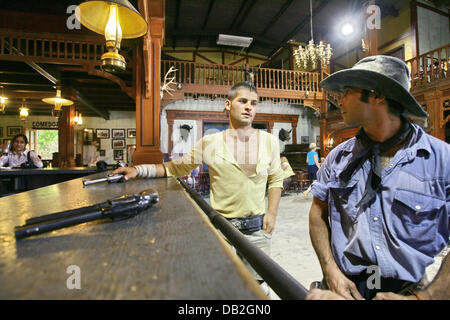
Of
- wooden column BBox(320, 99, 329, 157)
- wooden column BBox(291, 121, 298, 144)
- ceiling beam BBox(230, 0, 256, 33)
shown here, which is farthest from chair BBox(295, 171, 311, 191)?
ceiling beam BBox(230, 0, 256, 33)

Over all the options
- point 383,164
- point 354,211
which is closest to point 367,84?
point 383,164

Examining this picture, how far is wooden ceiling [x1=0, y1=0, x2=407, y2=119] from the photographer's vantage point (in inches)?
202

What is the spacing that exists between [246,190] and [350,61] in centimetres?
1377

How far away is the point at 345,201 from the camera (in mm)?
1145

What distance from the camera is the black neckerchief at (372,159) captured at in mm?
1049

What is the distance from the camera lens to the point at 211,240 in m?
0.49

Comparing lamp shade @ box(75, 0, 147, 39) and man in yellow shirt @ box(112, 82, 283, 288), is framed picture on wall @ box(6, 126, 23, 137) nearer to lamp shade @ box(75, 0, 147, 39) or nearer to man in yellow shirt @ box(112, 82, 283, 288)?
lamp shade @ box(75, 0, 147, 39)

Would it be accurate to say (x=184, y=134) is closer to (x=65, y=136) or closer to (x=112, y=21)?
(x=65, y=136)

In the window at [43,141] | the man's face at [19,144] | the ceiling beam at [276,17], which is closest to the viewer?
the man's face at [19,144]

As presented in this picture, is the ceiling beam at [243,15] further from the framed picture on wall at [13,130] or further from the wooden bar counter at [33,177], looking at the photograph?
the framed picture on wall at [13,130]

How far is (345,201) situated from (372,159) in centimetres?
23

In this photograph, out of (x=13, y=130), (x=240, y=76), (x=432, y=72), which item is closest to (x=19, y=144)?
(x=240, y=76)

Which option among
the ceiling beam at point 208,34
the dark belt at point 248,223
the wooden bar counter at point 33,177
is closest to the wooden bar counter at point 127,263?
the dark belt at point 248,223

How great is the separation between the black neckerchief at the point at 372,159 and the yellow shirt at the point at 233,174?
664 mm
